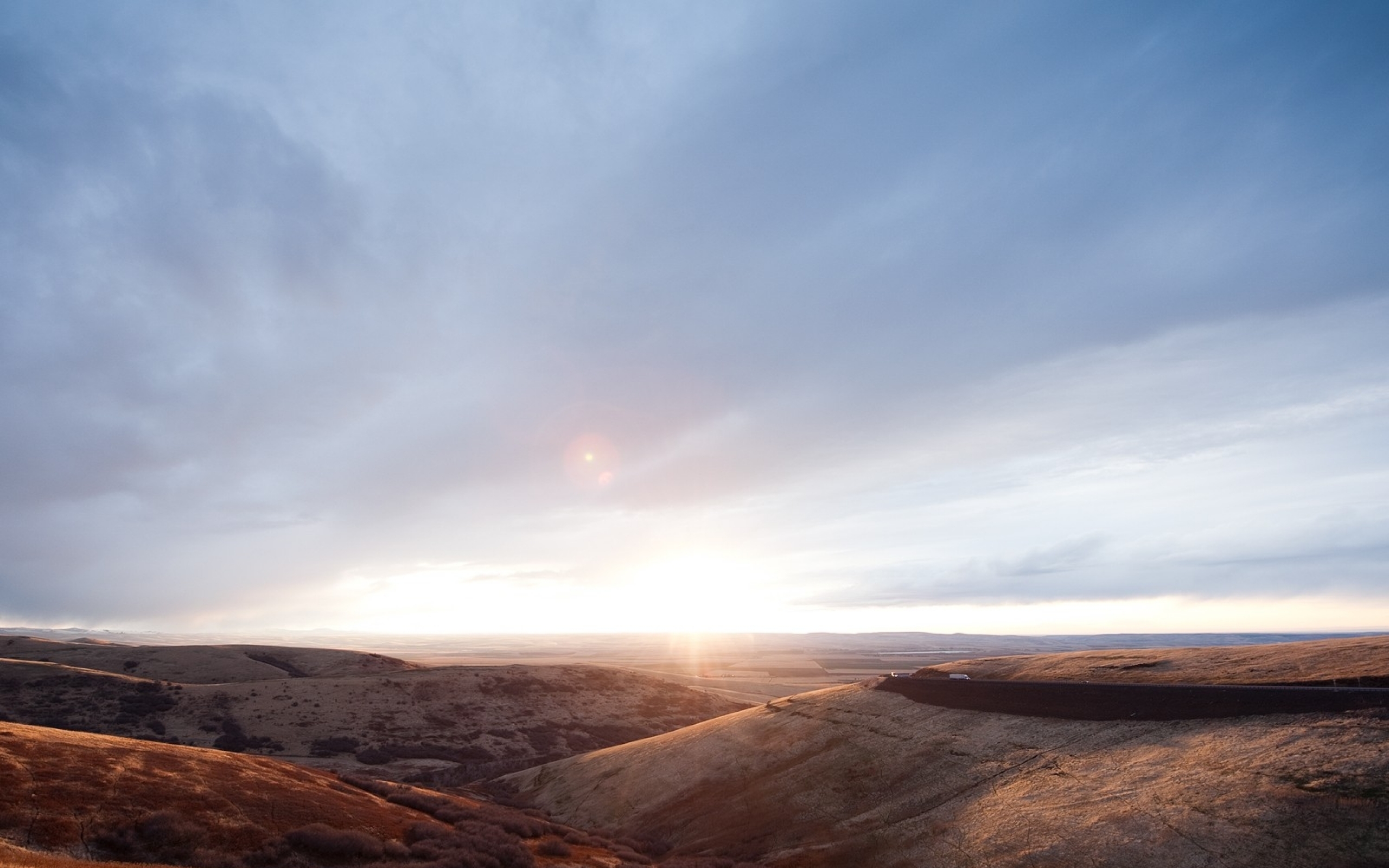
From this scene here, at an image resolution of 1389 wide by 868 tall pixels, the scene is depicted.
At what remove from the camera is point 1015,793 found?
2847 cm

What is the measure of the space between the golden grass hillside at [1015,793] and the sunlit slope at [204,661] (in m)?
89.9

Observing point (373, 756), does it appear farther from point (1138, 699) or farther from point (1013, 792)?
point (1138, 699)

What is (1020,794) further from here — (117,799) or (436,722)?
(436,722)

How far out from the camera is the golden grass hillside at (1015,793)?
20250mm

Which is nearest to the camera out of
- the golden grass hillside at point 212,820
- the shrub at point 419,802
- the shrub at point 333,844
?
the golden grass hillside at point 212,820

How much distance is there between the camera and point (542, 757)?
84062 mm

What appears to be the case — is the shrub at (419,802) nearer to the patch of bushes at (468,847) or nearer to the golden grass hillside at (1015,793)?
the patch of bushes at (468,847)

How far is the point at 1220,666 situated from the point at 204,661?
455ft

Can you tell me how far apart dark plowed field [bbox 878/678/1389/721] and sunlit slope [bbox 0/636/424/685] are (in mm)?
103232

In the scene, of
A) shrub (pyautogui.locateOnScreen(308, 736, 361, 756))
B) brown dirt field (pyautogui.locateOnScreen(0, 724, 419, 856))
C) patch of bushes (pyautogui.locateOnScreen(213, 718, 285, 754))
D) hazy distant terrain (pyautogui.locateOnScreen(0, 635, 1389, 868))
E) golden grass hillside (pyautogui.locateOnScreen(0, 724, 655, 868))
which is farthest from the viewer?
shrub (pyautogui.locateOnScreen(308, 736, 361, 756))

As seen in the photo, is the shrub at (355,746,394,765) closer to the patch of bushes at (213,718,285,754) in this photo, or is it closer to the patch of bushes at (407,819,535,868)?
the patch of bushes at (213,718,285,754)

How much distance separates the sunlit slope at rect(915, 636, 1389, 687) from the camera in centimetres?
2953

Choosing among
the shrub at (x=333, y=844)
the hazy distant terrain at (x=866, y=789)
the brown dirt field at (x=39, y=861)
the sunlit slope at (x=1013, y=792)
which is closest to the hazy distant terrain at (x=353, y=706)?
the hazy distant terrain at (x=866, y=789)

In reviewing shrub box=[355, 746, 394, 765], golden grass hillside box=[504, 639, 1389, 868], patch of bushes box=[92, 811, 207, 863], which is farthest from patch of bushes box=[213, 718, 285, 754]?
patch of bushes box=[92, 811, 207, 863]
